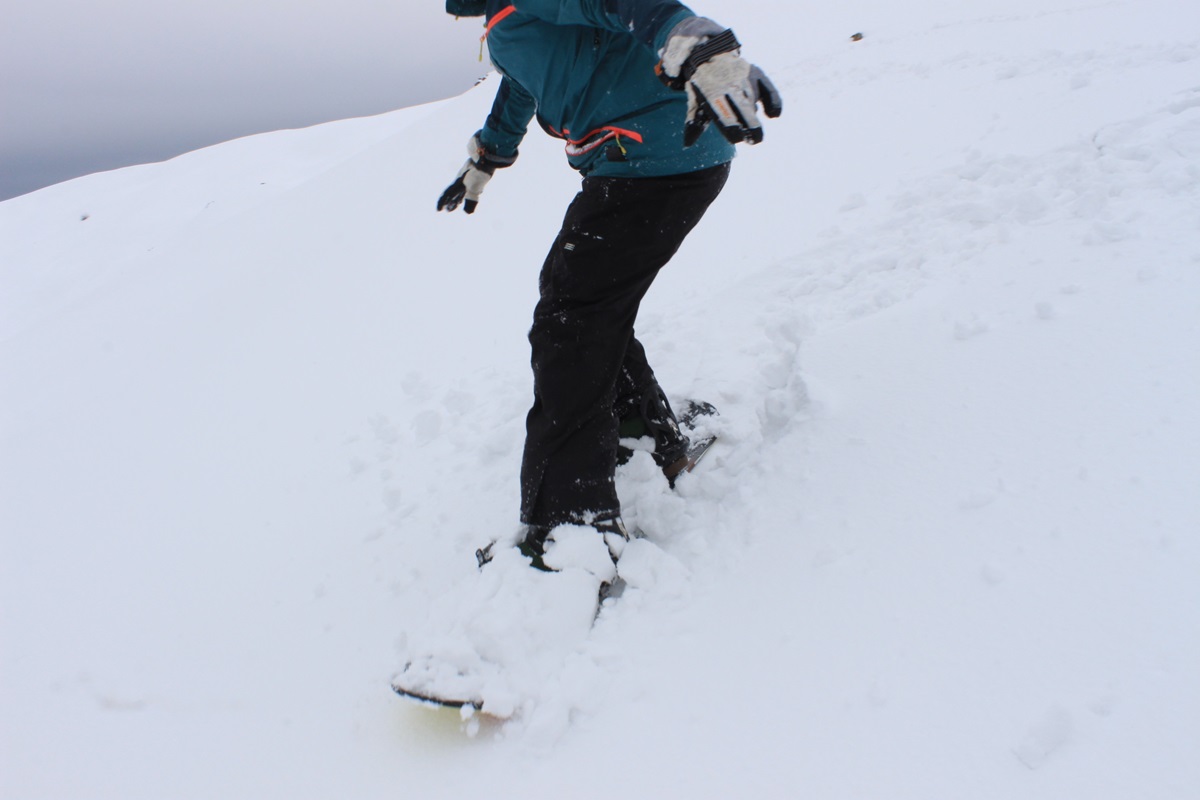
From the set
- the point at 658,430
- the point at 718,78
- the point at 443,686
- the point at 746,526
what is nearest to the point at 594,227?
the point at 718,78

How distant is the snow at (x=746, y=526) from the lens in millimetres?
980

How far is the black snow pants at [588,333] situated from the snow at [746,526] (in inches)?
7.0

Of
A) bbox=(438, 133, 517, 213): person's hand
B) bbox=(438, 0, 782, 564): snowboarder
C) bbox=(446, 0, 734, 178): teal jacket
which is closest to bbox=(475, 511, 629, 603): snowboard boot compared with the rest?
bbox=(438, 0, 782, 564): snowboarder

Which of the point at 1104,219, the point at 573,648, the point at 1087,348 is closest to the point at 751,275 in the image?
the point at 1104,219

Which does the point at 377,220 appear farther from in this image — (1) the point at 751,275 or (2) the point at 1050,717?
(2) the point at 1050,717

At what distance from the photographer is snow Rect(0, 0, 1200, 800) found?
0.98 metres

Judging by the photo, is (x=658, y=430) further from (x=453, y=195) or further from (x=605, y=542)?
(x=453, y=195)

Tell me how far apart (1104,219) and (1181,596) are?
1.46 m

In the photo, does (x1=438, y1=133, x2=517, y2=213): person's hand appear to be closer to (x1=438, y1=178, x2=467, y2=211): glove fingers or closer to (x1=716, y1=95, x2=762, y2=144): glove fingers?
(x1=438, y1=178, x2=467, y2=211): glove fingers

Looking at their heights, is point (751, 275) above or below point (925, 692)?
below

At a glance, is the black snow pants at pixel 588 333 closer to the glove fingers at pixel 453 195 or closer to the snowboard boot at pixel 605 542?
the snowboard boot at pixel 605 542

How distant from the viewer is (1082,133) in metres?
2.84

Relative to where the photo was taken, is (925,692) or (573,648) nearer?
(925,692)

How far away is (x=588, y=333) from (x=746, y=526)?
532 millimetres
